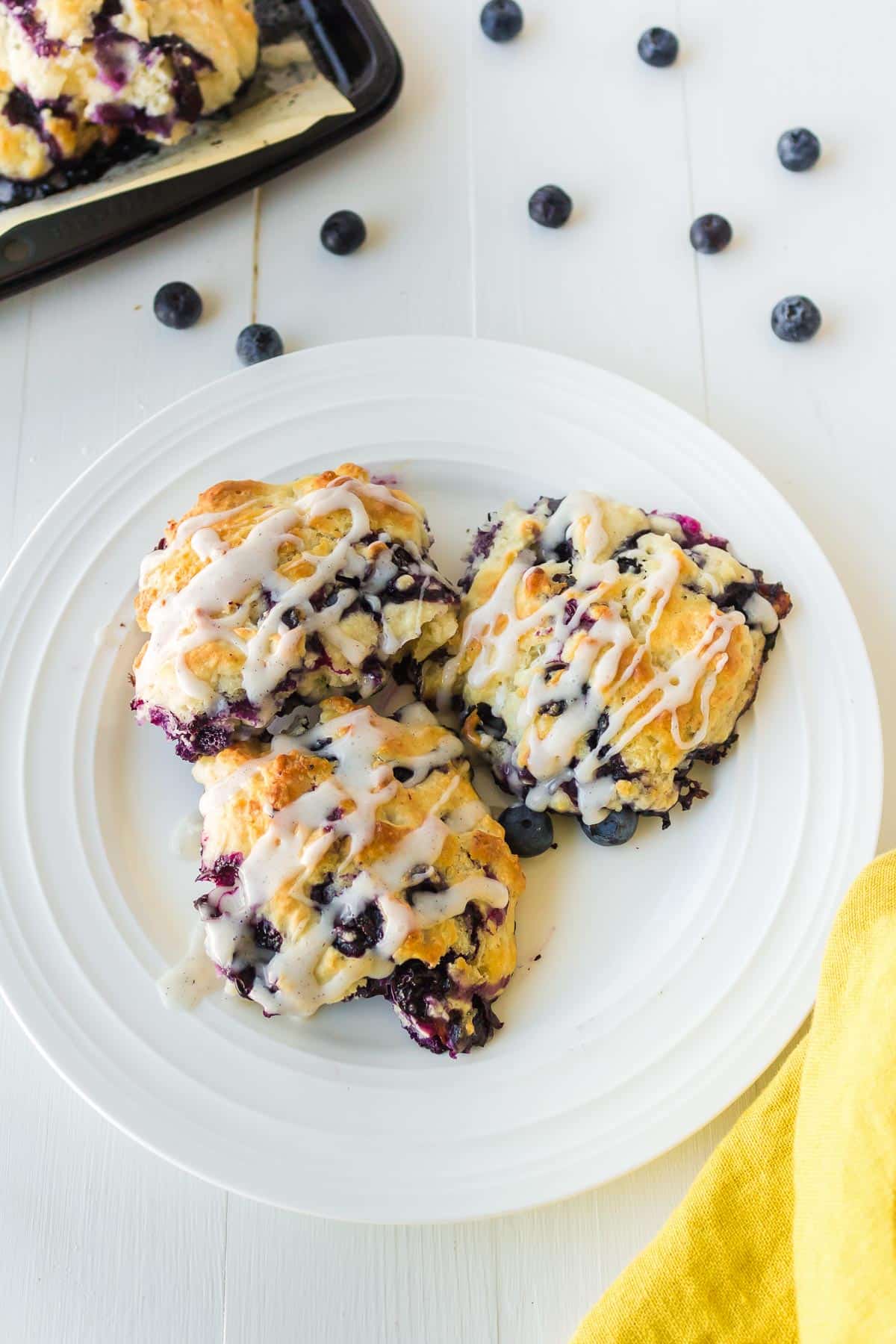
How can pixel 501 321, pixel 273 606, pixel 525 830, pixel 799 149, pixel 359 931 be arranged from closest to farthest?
pixel 359 931 < pixel 273 606 < pixel 525 830 < pixel 501 321 < pixel 799 149

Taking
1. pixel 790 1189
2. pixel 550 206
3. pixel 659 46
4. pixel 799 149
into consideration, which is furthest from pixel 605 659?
pixel 659 46

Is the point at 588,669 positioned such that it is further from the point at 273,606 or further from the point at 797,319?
the point at 797,319

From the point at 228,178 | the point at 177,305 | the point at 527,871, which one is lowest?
the point at 527,871

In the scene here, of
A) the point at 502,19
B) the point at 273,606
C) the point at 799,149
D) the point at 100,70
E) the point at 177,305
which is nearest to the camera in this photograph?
the point at 273,606

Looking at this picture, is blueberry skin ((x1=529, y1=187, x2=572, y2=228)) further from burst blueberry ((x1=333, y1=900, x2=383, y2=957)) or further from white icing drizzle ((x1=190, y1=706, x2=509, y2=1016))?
burst blueberry ((x1=333, y1=900, x2=383, y2=957))

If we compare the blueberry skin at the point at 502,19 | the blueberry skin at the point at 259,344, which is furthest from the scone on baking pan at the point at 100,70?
the blueberry skin at the point at 502,19

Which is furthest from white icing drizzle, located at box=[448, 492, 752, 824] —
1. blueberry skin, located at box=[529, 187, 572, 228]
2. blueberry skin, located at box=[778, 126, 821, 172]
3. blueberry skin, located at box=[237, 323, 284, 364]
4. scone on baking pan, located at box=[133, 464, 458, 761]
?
blueberry skin, located at box=[778, 126, 821, 172]

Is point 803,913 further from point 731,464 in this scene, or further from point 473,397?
point 473,397
